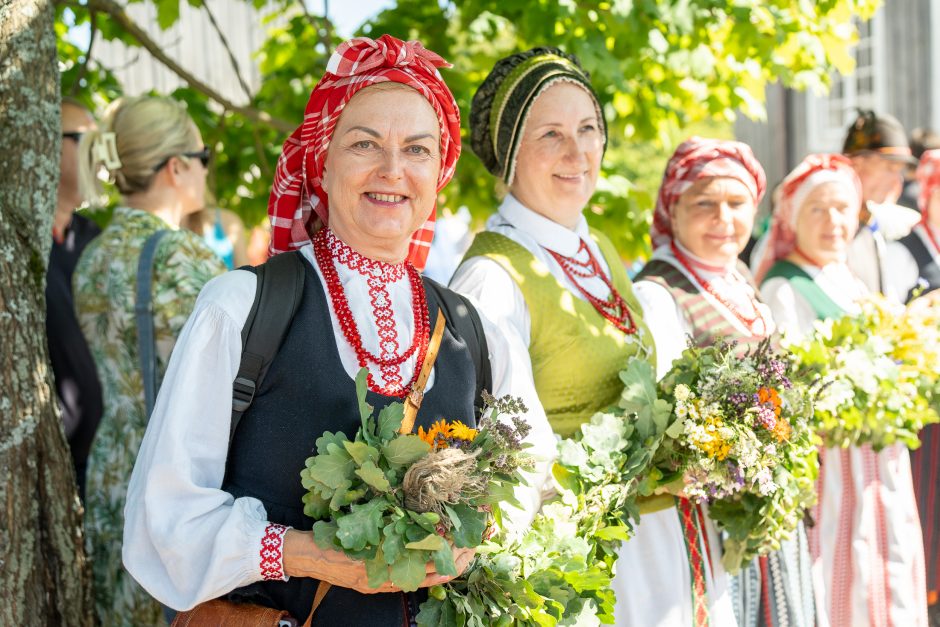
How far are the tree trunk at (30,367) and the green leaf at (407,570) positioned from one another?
3.75ft

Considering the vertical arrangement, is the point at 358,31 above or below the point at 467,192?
above

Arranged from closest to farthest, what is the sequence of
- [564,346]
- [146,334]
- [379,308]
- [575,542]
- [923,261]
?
[379,308] → [575,542] → [564,346] → [146,334] → [923,261]

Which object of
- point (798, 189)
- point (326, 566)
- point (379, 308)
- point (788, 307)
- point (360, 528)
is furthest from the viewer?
point (798, 189)

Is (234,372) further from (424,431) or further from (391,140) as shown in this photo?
(391,140)

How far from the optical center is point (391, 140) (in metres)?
2.18

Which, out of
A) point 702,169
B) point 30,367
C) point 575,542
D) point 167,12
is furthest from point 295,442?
point 167,12

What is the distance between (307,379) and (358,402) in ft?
0.40

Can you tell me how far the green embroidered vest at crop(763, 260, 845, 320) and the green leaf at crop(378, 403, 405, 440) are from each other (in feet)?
8.52

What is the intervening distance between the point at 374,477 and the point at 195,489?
13.9 inches

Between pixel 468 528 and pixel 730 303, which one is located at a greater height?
pixel 730 303

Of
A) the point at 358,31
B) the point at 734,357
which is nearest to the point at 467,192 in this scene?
the point at 358,31

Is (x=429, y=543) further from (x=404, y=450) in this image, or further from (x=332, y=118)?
(x=332, y=118)

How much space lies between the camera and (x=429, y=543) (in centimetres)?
179

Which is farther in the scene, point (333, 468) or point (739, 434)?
point (739, 434)
